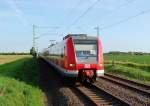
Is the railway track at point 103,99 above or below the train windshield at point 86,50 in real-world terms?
below

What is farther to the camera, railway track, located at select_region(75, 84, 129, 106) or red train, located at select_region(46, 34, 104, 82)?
red train, located at select_region(46, 34, 104, 82)

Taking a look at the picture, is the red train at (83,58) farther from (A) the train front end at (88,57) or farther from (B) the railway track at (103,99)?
(B) the railway track at (103,99)

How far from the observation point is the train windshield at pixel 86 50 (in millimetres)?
20108

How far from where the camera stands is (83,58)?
20016mm

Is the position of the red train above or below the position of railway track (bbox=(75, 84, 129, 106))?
above

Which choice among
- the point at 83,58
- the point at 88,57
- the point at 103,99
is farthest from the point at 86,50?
the point at 103,99

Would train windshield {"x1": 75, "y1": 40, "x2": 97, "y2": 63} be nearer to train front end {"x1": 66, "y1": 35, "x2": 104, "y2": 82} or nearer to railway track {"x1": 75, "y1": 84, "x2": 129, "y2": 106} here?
train front end {"x1": 66, "y1": 35, "x2": 104, "y2": 82}

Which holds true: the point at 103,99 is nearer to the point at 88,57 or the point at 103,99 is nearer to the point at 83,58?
the point at 83,58

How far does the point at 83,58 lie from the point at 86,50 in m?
0.53

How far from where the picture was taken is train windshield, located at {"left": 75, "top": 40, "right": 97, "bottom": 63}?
66.0 ft

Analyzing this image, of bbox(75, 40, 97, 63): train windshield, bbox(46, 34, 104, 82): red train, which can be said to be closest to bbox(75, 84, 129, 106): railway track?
bbox(46, 34, 104, 82): red train

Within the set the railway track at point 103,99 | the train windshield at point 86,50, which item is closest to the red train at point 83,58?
the train windshield at point 86,50

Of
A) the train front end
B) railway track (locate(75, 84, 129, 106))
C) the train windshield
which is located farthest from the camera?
the train windshield

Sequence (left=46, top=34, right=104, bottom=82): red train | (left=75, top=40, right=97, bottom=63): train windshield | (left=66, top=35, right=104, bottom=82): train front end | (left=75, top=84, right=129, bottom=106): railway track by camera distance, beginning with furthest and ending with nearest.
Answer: (left=75, top=40, right=97, bottom=63): train windshield < (left=66, top=35, right=104, bottom=82): train front end < (left=46, top=34, right=104, bottom=82): red train < (left=75, top=84, right=129, bottom=106): railway track
